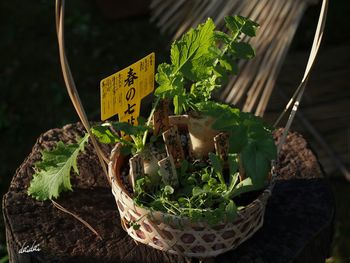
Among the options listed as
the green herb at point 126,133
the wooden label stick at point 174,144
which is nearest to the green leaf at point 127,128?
the green herb at point 126,133

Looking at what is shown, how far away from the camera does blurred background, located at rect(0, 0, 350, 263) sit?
9.52 ft

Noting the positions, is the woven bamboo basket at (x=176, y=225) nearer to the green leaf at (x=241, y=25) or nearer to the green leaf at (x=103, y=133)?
the green leaf at (x=103, y=133)

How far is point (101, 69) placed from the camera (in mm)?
3330

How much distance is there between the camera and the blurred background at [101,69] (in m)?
2.90

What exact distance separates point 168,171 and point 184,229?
14cm

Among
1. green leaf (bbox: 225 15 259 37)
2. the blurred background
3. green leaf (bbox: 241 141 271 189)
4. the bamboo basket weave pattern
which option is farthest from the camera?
the blurred background

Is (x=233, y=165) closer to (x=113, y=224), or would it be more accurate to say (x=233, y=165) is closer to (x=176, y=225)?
(x=176, y=225)

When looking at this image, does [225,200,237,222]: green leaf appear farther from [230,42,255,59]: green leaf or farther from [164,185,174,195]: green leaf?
[230,42,255,59]: green leaf

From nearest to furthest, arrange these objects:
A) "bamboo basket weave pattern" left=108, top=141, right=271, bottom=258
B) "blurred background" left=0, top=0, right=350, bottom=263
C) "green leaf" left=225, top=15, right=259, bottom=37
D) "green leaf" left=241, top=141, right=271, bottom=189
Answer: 1. "green leaf" left=241, top=141, right=271, bottom=189
2. "bamboo basket weave pattern" left=108, top=141, right=271, bottom=258
3. "green leaf" left=225, top=15, right=259, bottom=37
4. "blurred background" left=0, top=0, right=350, bottom=263

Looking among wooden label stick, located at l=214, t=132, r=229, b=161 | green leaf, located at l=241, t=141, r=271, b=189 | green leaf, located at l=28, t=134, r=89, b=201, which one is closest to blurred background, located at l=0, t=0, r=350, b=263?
green leaf, located at l=28, t=134, r=89, b=201

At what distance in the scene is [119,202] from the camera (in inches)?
59.9

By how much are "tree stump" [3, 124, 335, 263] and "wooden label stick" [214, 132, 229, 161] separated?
0.69ft
